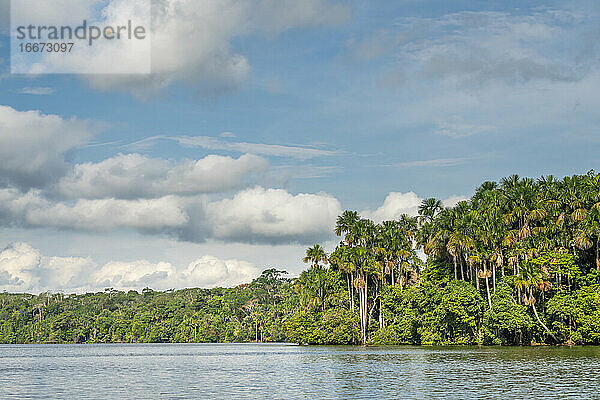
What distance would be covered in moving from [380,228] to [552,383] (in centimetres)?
6961

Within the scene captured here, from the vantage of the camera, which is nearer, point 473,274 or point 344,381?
point 344,381

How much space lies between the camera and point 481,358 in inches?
2350

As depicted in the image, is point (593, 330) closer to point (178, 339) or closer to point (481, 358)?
point (481, 358)

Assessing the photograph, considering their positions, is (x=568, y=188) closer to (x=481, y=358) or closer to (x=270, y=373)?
(x=481, y=358)

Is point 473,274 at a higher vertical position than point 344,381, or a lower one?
higher

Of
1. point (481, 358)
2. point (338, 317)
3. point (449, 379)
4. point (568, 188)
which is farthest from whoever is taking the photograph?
point (338, 317)

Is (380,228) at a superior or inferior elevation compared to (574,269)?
superior

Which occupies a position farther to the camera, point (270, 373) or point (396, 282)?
point (396, 282)

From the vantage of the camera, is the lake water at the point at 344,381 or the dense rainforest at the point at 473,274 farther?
the dense rainforest at the point at 473,274

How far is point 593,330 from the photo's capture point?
77.9 metres

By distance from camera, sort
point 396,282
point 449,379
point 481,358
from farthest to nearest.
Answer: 1. point 396,282
2. point 481,358
3. point 449,379

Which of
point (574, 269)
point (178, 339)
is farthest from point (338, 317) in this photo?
point (178, 339)

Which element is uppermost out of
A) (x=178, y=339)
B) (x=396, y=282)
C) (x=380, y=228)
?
(x=380, y=228)

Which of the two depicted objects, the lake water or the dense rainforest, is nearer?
the lake water
